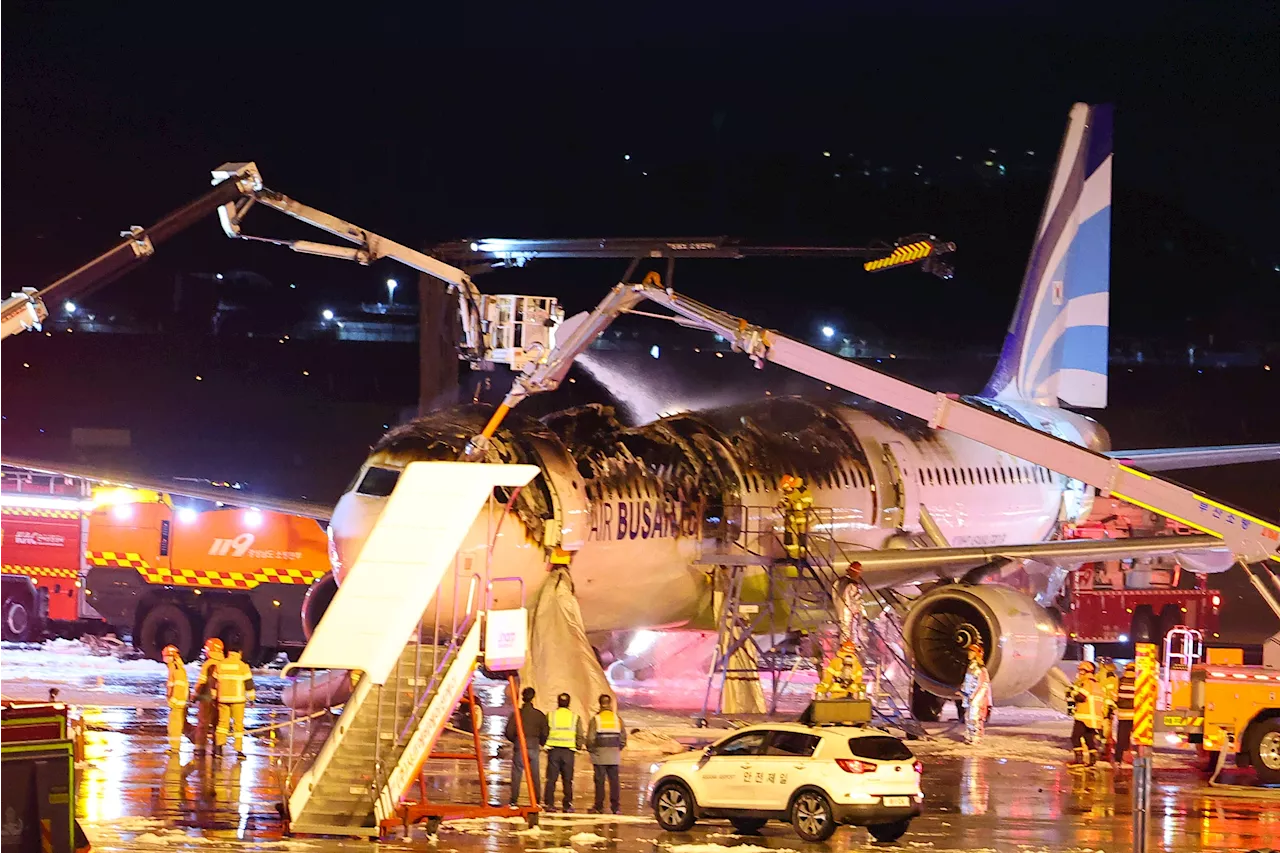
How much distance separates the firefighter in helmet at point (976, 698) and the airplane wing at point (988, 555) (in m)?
2.18

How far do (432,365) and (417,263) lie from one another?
8.21 m

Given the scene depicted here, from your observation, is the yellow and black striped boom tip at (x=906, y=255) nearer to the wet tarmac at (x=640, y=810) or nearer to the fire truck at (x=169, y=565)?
the wet tarmac at (x=640, y=810)

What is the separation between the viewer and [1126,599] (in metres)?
37.2

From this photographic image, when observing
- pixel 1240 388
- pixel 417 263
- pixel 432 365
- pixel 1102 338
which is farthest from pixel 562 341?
pixel 1240 388

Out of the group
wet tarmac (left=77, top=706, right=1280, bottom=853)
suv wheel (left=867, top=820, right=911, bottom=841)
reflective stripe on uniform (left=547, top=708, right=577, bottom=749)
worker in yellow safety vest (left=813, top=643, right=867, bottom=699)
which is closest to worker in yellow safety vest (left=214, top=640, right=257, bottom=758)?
wet tarmac (left=77, top=706, right=1280, bottom=853)

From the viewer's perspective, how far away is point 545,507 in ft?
70.4

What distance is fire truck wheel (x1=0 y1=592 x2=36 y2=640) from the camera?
119 feet

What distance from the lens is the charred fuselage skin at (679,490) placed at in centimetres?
2102

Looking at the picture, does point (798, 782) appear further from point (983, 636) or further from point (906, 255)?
point (906, 255)

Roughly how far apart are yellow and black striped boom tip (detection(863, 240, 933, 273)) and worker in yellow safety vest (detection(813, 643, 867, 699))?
651 centimetres

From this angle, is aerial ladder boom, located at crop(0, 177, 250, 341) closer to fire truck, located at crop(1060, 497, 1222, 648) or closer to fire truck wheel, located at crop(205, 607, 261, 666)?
fire truck wheel, located at crop(205, 607, 261, 666)

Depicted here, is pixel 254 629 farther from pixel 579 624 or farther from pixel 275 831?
pixel 275 831

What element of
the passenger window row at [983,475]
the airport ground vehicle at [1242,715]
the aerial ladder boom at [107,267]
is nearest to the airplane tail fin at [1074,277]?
the passenger window row at [983,475]

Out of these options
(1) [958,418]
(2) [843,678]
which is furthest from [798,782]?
(2) [843,678]
